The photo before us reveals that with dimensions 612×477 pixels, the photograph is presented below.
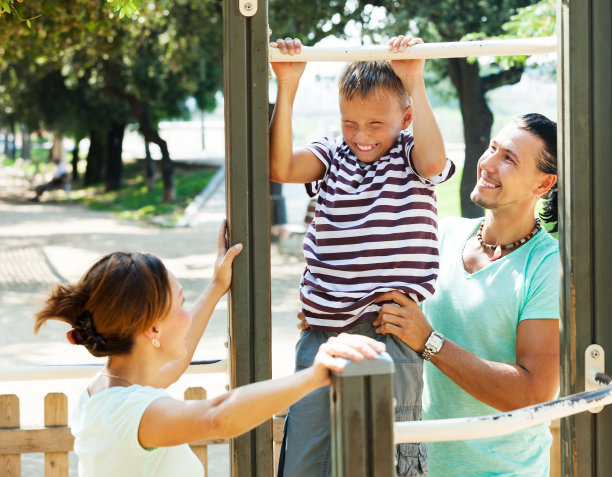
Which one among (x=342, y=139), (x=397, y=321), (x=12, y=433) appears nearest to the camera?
(x=397, y=321)

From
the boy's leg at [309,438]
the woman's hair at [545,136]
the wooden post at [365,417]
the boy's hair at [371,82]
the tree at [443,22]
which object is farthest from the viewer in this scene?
the tree at [443,22]

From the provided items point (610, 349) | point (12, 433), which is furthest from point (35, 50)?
point (610, 349)

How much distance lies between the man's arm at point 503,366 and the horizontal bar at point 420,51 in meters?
0.59

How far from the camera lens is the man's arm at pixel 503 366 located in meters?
2.14

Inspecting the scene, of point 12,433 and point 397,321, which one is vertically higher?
point 397,321

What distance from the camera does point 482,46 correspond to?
2.08 meters

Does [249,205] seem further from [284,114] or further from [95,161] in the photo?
[95,161]

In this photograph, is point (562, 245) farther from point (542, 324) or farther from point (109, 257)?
point (109, 257)

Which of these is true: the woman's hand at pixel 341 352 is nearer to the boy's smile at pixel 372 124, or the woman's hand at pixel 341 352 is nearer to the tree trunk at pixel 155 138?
the boy's smile at pixel 372 124

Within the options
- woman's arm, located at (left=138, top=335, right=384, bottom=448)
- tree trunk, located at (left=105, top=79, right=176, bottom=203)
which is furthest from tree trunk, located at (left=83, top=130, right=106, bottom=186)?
woman's arm, located at (left=138, top=335, right=384, bottom=448)

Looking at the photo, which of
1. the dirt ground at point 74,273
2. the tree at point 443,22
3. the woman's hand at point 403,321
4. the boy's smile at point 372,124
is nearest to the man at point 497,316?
the woman's hand at point 403,321

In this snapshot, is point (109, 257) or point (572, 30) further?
point (572, 30)

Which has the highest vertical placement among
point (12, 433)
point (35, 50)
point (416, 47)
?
point (35, 50)

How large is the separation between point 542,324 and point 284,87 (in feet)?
2.90
